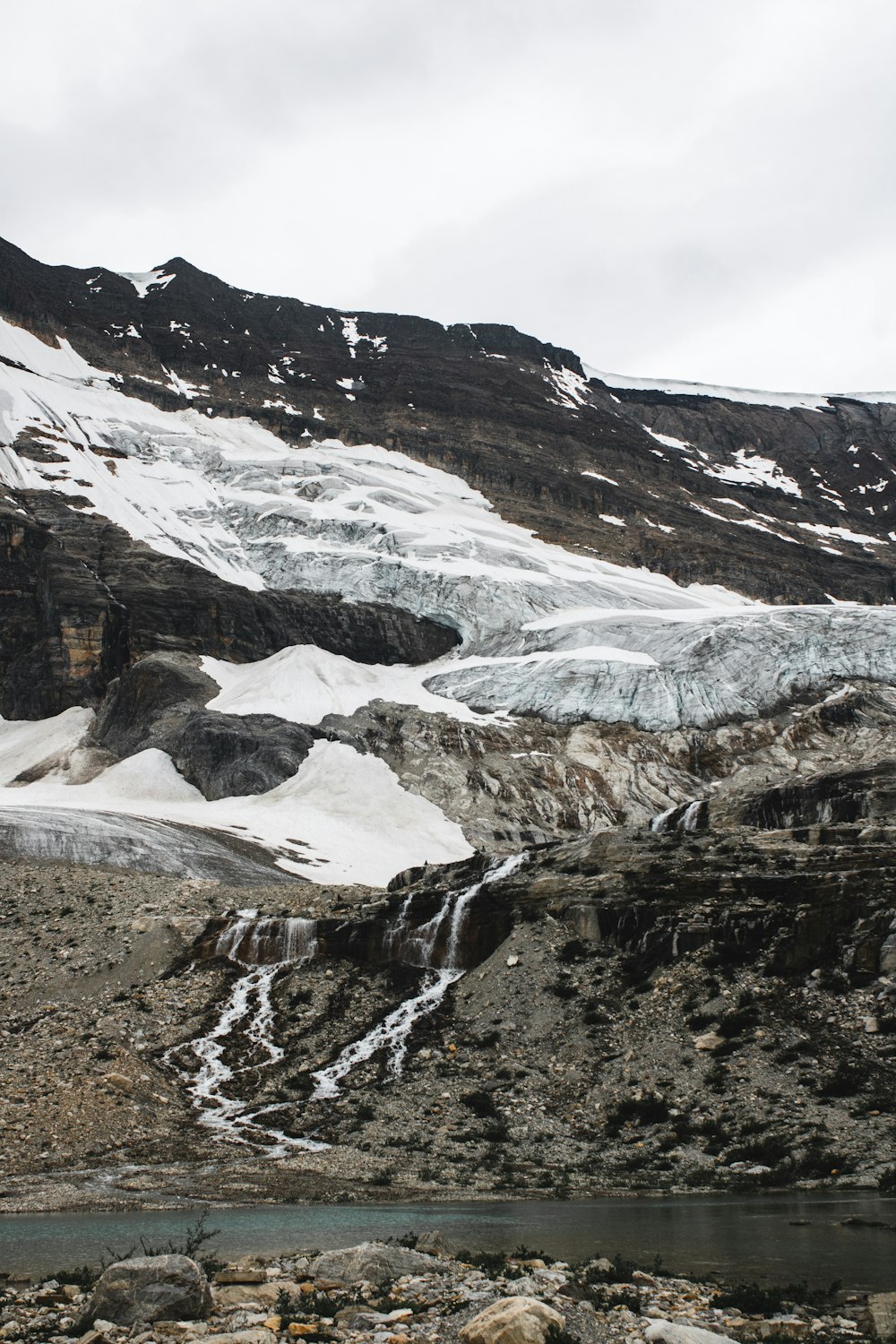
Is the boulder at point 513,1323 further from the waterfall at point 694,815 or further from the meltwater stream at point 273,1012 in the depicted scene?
the waterfall at point 694,815

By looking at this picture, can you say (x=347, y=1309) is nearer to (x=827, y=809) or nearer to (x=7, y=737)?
(x=827, y=809)

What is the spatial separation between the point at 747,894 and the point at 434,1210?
16.7m

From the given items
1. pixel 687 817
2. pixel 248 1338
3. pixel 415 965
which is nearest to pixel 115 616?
pixel 687 817

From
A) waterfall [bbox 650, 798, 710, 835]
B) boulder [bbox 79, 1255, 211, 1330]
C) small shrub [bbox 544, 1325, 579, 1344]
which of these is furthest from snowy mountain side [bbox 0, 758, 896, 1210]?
small shrub [bbox 544, 1325, 579, 1344]

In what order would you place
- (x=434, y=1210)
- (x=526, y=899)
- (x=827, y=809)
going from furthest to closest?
(x=827, y=809)
(x=526, y=899)
(x=434, y=1210)

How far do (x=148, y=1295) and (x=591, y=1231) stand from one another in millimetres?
8645

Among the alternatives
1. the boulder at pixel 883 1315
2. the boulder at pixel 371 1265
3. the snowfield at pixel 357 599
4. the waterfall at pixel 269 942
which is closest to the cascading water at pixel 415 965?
the waterfall at pixel 269 942

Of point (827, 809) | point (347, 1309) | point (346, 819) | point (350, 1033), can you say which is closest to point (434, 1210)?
point (347, 1309)

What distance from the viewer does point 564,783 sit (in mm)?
79812

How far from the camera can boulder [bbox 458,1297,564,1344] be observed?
9.51 meters

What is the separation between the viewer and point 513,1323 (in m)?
9.66

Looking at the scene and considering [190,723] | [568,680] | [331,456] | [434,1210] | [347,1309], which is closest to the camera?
[347,1309]

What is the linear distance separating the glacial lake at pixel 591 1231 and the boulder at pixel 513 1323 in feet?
15.0

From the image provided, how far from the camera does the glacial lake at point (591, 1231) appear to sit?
14.0 m
